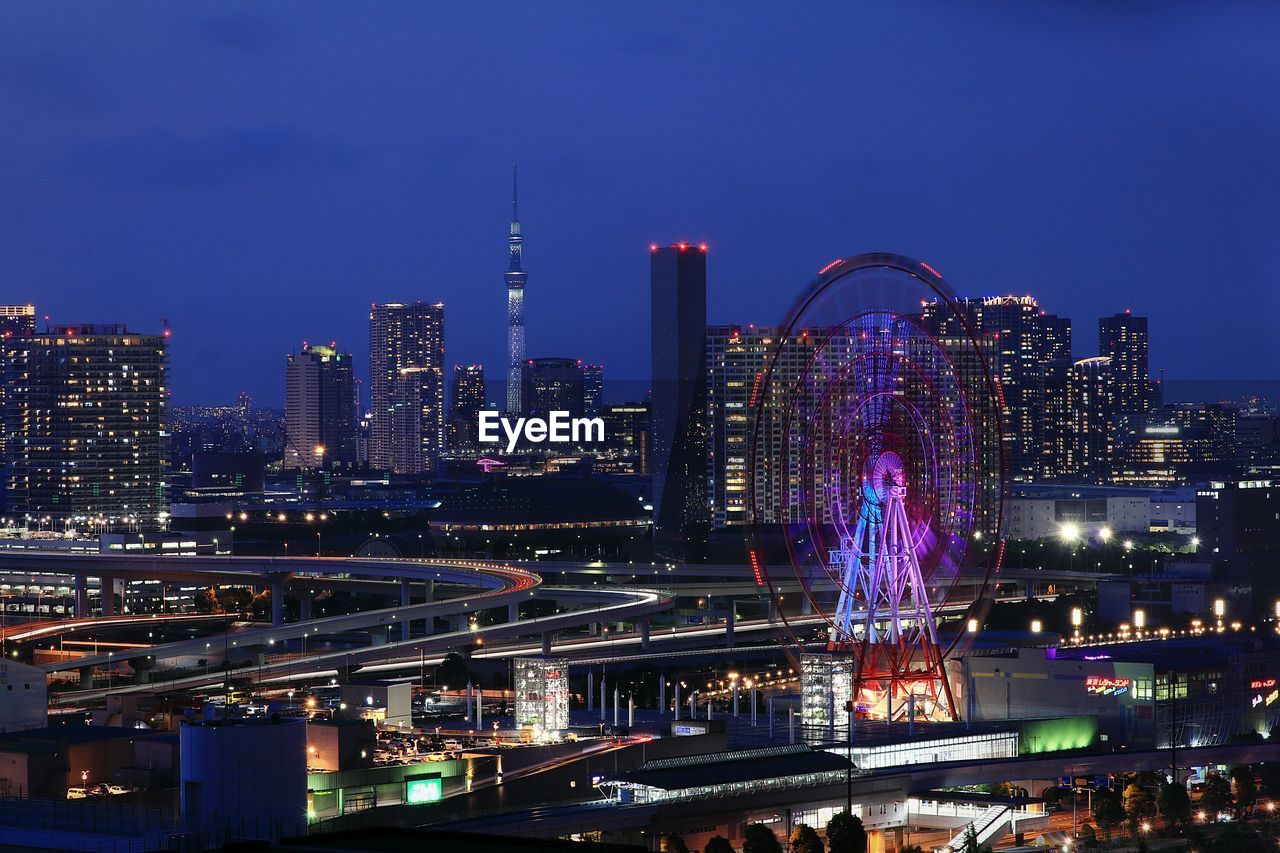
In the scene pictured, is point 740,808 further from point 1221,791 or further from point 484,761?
point 1221,791

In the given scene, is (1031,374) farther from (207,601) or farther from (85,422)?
(207,601)

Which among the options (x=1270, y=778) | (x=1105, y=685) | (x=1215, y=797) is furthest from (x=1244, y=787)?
(x=1105, y=685)

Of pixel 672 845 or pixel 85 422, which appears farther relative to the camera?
pixel 85 422

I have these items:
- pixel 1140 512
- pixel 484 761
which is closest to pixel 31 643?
pixel 484 761

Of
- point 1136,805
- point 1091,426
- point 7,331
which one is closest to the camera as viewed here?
point 1136,805

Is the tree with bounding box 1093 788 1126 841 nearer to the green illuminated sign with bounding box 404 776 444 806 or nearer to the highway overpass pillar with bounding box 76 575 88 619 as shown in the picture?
the green illuminated sign with bounding box 404 776 444 806

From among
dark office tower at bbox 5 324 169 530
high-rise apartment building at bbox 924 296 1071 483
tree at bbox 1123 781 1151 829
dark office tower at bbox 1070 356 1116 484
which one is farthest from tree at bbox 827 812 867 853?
dark office tower at bbox 1070 356 1116 484

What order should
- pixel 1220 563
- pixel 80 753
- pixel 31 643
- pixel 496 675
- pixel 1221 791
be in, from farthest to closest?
pixel 1220 563 < pixel 31 643 < pixel 496 675 < pixel 1221 791 < pixel 80 753

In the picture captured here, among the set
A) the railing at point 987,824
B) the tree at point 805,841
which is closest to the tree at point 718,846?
the tree at point 805,841
